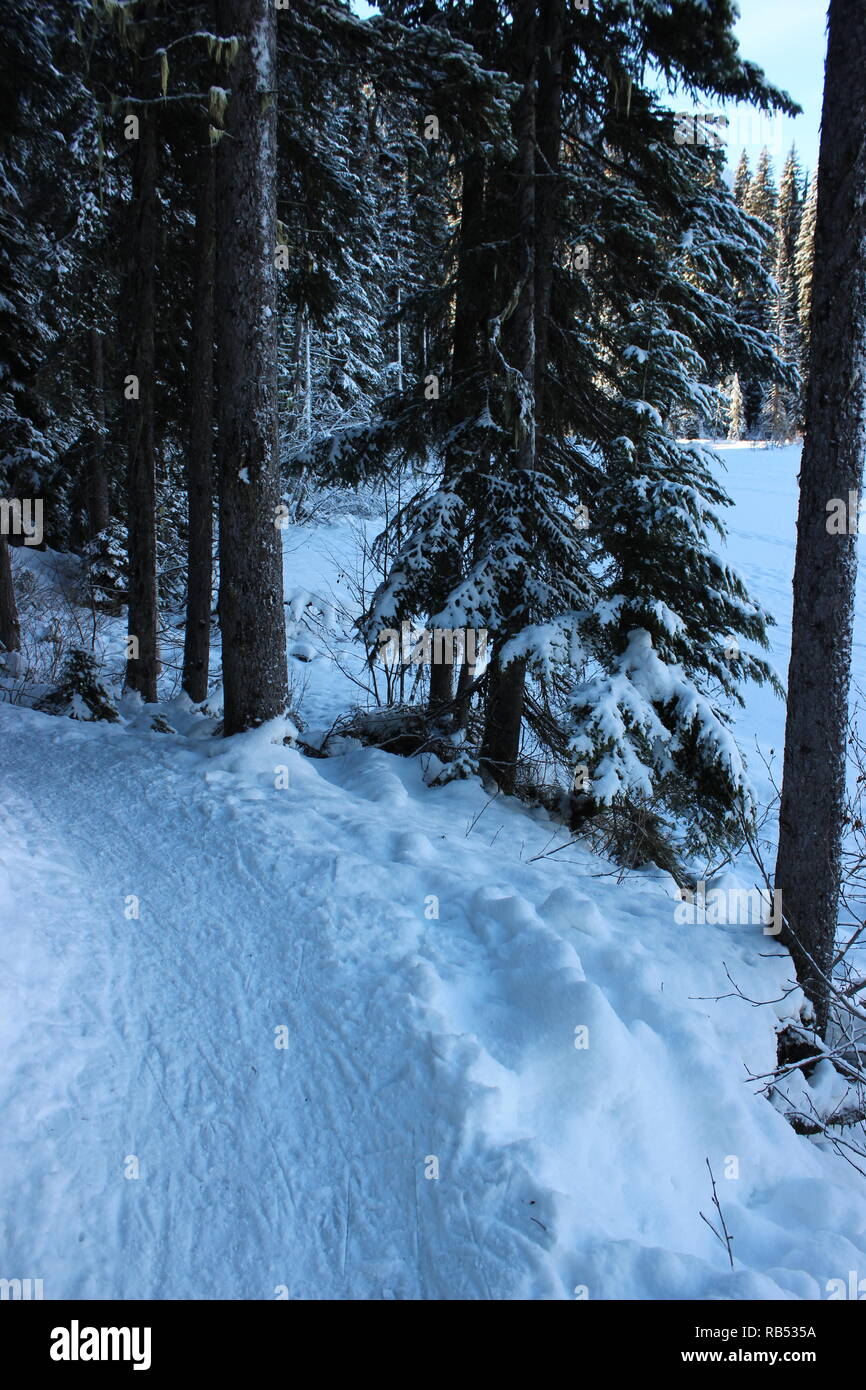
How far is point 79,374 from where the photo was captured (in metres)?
14.6

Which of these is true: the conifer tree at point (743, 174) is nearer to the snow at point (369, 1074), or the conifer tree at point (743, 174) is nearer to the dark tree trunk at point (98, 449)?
the dark tree trunk at point (98, 449)

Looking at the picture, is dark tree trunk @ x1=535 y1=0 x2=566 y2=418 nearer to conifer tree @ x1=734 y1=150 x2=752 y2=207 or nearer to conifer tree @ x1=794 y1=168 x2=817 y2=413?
conifer tree @ x1=794 y1=168 x2=817 y2=413

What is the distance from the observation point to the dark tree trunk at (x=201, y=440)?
8680mm

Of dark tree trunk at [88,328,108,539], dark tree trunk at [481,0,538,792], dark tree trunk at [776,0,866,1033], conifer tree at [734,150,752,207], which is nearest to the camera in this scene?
dark tree trunk at [776,0,866,1033]

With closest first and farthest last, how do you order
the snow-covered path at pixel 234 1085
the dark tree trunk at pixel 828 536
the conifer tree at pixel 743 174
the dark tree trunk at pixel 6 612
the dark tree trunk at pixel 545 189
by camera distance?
the snow-covered path at pixel 234 1085 < the dark tree trunk at pixel 828 536 < the dark tree trunk at pixel 545 189 < the dark tree trunk at pixel 6 612 < the conifer tree at pixel 743 174

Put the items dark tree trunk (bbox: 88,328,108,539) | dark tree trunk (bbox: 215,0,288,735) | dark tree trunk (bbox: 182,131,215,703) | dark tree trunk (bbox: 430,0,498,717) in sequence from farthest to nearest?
dark tree trunk (bbox: 88,328,108,539), dark tree trunk (bbox: 182,131,215,703), dark tree trunk (bbox: 430,0,498,717), dark tree trunk (bbox: 215,0,288,735)

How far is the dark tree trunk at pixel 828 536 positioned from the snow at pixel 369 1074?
0.49 m

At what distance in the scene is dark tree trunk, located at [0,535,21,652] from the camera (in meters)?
12.2

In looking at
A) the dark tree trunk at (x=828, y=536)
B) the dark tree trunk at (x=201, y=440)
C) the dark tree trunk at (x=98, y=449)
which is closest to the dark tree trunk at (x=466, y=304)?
the dark tree trunk at (x=201, y=440)

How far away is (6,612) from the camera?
12.3 m

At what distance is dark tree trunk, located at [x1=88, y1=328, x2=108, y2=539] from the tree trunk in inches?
244

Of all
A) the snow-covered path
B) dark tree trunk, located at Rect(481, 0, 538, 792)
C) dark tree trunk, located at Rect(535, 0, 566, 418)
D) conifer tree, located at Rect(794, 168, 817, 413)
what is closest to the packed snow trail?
the snow-covered path

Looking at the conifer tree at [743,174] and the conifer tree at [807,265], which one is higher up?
the conifer tree at [743,174]
